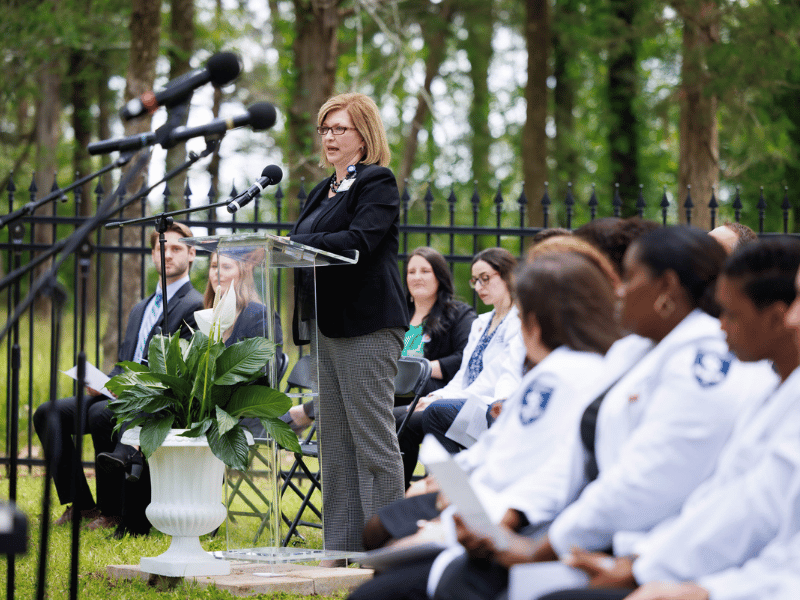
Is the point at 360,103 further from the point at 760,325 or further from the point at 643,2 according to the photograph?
the point at 643,2

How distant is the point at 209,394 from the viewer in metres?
3.92

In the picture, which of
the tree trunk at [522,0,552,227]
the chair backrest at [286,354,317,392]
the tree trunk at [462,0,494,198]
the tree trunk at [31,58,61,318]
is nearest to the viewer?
the chair backrest at [286,354,317,392]

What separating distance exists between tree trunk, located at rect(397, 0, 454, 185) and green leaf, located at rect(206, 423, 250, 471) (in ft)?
39.6

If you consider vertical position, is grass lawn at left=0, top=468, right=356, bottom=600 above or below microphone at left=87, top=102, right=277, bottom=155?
below

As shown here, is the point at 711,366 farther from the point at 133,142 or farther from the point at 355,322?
the point at 355,322

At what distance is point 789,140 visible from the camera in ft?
41.1

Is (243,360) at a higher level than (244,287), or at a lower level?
lower

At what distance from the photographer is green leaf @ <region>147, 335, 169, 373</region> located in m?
4.02

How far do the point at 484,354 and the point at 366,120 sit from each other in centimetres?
165

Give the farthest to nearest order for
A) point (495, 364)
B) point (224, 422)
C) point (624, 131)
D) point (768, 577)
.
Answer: point (624, 131)
point (495, 364)
point (224, 422)
point (768, 577)

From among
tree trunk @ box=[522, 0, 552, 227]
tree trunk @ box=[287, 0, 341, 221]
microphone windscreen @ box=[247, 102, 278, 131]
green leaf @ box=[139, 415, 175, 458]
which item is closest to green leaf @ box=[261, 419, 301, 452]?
green leaf @ box=[139, 415, 175, 458]

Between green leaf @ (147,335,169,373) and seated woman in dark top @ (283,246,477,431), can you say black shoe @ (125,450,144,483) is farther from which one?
seated woman in dark top @ (283,246,477,431)

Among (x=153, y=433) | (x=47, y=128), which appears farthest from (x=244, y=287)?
(x=47, y=128)

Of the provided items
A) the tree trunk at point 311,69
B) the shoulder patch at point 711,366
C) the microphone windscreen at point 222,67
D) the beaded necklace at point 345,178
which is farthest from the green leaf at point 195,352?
the tree trunk at point 311,69
